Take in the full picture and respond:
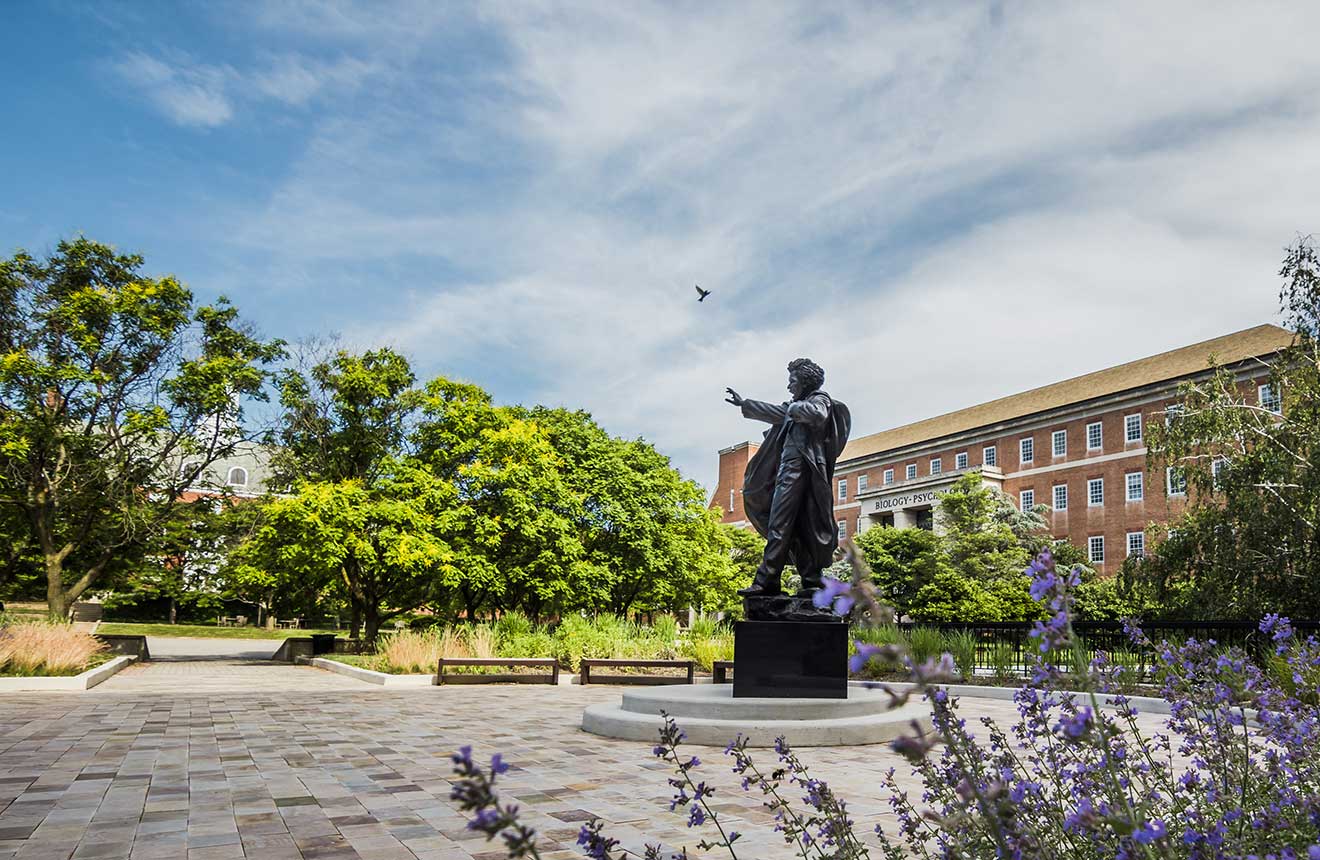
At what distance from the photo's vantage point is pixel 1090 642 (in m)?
14.9

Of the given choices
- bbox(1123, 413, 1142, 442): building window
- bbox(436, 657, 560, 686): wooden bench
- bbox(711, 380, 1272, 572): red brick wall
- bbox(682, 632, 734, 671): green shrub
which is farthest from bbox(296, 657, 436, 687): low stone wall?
bbox(1123, 413, 1142, 442): building window

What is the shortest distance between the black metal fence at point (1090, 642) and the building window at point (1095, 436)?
32.7 metres

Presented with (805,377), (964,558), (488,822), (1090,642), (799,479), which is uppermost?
(805,377)

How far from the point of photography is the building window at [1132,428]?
43.8 m

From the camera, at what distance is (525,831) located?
1.33 m

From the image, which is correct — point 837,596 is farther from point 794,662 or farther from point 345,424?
point 345,424

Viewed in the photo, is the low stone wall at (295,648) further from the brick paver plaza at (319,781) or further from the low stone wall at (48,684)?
the brick paver plaza at (319,781)

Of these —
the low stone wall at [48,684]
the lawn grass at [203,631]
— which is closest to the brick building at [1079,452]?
the lawn grass at [203,631]

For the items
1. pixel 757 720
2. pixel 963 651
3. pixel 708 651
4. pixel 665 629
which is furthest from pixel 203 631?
pixel 757 720

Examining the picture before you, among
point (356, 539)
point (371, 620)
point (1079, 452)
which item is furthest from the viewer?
point (1079, 452)

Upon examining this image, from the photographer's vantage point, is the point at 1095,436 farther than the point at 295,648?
Yes

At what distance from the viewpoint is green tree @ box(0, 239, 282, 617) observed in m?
22.4

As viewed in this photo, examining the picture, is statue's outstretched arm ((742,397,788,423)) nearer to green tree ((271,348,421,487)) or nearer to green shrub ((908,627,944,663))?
green shrub ((908,627,944,663))

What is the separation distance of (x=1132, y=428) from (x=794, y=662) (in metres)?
42.2
